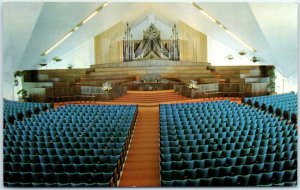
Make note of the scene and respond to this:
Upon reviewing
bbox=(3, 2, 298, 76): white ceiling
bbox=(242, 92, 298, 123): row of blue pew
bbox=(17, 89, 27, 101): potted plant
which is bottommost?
bbox=(242, 92, 298, 123): row of blue pew

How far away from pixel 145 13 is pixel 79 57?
239 inches

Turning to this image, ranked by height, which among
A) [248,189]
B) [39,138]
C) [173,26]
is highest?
[173,26]

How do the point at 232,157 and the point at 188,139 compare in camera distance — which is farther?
the point at 188,139

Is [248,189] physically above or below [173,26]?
below

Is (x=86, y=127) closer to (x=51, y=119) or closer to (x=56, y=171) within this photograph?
(x=51, y=119)

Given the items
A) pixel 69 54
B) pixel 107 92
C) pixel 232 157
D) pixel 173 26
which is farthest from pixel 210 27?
pixel 232 157

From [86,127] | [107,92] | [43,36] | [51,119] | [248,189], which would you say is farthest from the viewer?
[107,92]

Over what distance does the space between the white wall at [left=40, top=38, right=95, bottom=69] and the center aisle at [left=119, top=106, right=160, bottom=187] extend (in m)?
6.26

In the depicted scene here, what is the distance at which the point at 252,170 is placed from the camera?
5.19 metres

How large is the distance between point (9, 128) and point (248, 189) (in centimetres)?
510

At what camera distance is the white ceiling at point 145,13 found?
6449 millimetres

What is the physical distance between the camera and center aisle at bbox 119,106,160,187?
5.49 metres

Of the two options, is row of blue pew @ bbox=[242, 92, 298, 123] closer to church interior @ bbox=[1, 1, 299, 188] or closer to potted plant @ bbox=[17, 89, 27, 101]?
church interior @ bbox=[1, 1, 299, 188]

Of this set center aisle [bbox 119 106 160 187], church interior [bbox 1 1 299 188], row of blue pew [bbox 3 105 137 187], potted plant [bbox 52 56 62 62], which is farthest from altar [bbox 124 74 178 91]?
row of blue pew [bbox 3 105 137 187]
